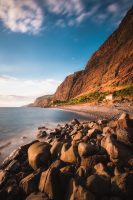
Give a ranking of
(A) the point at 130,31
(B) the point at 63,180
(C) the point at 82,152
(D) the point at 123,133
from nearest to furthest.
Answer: (B) the point at 63,180 → (C) the point at 82,152 → (D) the point at 123,133 → (A) the point at 130,31

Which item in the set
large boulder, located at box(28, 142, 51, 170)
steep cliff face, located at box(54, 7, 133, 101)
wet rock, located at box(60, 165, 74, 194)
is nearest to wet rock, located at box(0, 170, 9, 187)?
large boulder, located at box(28, 142, 51, 170)

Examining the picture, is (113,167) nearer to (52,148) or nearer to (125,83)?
(52,148)

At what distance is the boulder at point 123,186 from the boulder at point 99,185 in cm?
17

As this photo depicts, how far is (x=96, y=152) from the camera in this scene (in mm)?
7074

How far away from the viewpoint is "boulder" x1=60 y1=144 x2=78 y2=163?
697 cm

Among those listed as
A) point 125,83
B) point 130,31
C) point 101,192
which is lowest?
point 101,192

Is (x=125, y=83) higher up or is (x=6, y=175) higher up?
(x=125, y=83)

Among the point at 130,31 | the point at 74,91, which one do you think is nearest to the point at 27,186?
the point at 130,31

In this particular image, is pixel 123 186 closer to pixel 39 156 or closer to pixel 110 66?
pixel 39 156

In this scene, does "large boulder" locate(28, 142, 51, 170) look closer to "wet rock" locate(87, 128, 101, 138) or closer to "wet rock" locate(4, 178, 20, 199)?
"wet rock" locate(4, 178, 20, 199)

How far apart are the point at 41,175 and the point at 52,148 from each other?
237cm

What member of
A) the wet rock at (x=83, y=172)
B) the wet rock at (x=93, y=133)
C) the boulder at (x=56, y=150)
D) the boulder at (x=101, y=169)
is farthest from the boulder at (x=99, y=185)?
the wet rock at (x=93, y=133)

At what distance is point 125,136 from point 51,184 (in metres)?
3.91

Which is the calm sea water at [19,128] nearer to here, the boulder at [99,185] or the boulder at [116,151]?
the boulder at [116,151]
